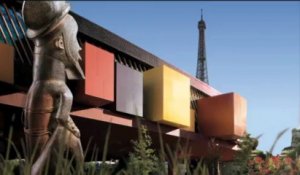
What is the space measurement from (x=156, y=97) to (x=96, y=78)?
444 cm

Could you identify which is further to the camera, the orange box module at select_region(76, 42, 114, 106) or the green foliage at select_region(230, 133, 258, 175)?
the orange box module at select_region(76, 42, 114, 106)

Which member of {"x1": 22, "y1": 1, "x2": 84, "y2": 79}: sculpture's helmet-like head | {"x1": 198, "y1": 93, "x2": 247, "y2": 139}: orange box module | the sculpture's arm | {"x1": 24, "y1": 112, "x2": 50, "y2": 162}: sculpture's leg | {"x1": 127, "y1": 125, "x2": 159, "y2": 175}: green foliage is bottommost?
{"x1": 127, "y1": 125, "x2": 159, "y2": 175}: green foliage

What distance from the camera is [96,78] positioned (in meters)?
15.1

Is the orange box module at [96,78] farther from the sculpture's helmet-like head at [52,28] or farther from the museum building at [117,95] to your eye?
the sculpture's helmet-like head at [52,28]

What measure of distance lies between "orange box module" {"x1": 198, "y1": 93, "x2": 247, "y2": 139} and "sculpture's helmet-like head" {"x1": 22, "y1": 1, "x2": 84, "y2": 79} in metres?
17.7

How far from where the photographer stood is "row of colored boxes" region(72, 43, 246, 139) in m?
15.2

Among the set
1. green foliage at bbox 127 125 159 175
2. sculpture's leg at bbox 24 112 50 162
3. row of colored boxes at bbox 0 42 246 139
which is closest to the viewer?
green foliage at bbox 127 125 159 175

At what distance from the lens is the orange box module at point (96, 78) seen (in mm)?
14586

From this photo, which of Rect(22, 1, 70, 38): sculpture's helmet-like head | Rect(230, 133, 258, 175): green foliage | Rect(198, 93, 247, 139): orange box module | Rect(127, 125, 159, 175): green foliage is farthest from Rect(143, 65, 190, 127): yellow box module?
Rect(230, 133, 258, 175): green foliage

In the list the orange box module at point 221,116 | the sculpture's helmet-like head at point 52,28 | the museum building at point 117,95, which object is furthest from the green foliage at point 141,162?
the orange box module at point 221,116

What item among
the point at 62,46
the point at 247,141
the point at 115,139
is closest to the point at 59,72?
the point at 62,46

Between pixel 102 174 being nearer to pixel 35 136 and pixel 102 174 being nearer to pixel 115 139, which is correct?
pixel 35 136

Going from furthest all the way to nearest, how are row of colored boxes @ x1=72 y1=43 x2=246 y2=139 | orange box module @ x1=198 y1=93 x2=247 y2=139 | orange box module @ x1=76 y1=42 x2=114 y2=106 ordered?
orange box module @ x1=198 y1=93 x2=247 y2=139
row of colored boxes @ x1=72 y1=43 x2=246 y2=139
orange box module @ x1=76 y1=42 x2=114 y2=106

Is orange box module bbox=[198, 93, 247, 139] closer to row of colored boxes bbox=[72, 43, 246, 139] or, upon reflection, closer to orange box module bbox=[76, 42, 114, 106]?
row of colored boxes bbox=[72, 43, 246, 139]
